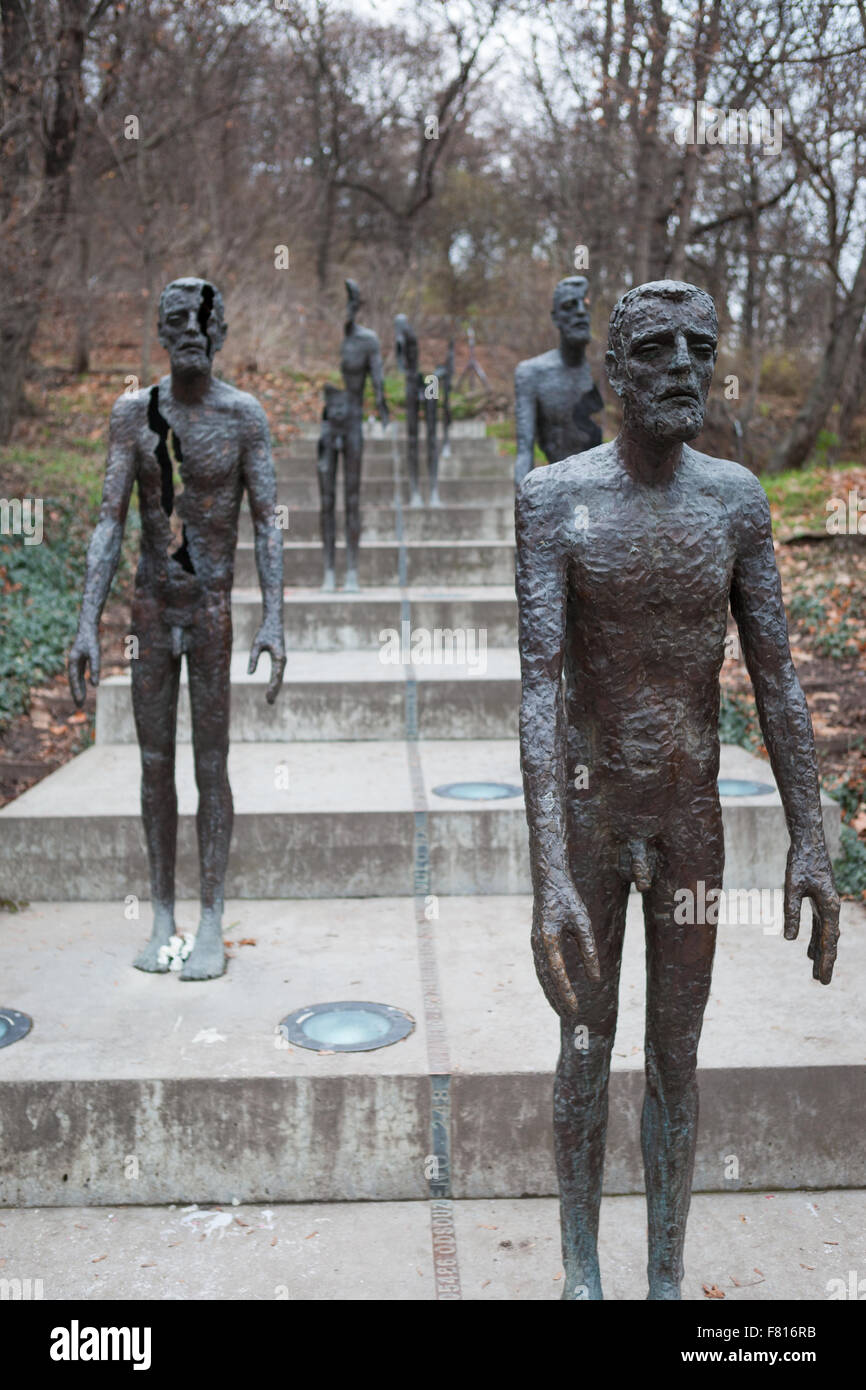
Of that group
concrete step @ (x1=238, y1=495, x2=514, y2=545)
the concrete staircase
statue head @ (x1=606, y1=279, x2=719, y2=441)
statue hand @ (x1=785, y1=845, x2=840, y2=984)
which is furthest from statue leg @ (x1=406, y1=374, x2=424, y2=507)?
statue hand @ (x1=785, y1=845, x2=840, y2=984)

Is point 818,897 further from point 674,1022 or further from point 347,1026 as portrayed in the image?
point 347,1026

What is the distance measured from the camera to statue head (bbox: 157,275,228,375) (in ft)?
14.0

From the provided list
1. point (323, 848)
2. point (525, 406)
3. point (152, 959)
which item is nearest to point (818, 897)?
→ point (152, 959)

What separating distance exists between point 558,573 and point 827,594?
25.2 feet

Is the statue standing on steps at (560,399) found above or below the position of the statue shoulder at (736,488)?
above

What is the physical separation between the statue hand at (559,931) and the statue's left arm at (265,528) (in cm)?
219

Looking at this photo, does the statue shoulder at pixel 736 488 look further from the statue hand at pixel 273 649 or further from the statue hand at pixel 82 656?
the statue hand at pixel 82 656

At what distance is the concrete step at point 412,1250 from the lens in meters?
3.17

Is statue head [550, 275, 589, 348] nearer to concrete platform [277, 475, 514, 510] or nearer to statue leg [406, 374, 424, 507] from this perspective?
statue leg [406, 374, 424, 507]

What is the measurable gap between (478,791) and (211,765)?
6.10 feet

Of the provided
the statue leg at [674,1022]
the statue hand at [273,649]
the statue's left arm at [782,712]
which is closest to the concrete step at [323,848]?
the statue hand at [273,649]

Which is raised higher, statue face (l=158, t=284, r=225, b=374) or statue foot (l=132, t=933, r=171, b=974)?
statue face (l=158, t=284, r=225, b=374)

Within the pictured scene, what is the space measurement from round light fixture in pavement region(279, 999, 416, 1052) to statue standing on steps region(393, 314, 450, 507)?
8817 mm
